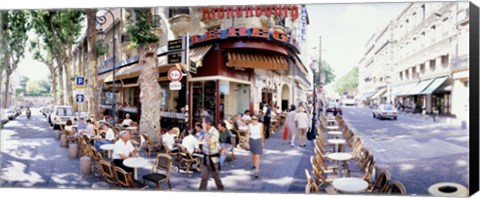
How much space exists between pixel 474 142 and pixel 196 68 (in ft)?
15.5

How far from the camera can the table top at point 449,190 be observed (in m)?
5.17

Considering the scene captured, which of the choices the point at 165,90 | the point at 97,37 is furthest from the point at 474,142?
the point at 97,37

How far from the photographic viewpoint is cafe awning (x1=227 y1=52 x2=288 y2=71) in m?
5.88

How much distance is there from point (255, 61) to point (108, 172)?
3304 mm

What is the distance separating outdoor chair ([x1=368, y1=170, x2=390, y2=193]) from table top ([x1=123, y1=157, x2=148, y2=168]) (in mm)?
3844

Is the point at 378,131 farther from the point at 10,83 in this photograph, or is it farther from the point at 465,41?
the point at 10,83

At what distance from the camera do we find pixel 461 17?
5129 mm

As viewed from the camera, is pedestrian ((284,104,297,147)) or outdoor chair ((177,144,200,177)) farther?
pedestrian ((284,104,297,147))

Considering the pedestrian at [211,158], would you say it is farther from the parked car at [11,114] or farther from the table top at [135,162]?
the parked car at [11,114]

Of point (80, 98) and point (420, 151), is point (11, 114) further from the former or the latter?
point (420, 151)

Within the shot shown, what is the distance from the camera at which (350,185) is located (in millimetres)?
4941

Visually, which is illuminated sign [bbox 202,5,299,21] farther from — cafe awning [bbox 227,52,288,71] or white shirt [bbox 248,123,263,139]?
white shirt [bbox 248,123,263,139]

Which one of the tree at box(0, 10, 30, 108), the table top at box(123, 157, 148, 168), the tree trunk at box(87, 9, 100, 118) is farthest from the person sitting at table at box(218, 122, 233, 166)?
the tree at box(0, 10, 30, 108)

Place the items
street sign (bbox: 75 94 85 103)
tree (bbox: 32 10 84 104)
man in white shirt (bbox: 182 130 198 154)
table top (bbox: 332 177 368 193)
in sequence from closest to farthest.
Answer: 1. table top (bbox: 332 177 368 193)
2. man in white shirt (bbox: 182 130 198 154)
3. tree (bbox: 32 10 84 104)
4. street sign (bbox: 75 94 85 103)
